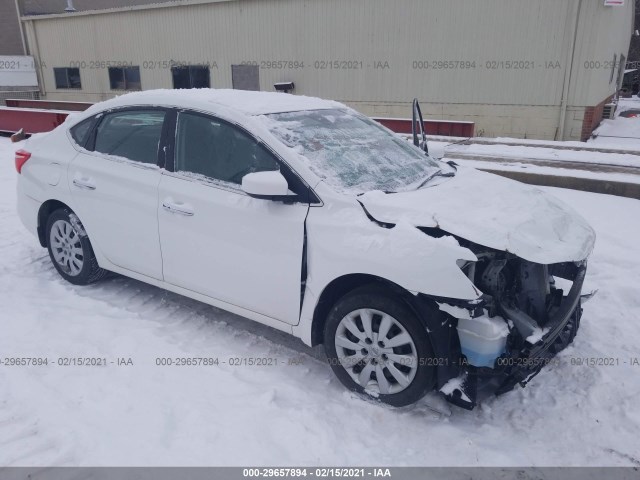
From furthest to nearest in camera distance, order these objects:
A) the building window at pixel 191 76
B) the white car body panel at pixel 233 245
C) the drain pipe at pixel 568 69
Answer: the building window at pixel 191 76, the drain pipe at pixel 568 69, the white car body panel at pixel 233 245

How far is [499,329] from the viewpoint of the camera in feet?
8.92

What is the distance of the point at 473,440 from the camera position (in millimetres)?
2799

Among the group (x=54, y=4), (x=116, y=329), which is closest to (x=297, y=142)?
(x=116, y=329)

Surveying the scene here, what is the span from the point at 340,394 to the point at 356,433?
0.35 meters

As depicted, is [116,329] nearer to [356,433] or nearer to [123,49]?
[356,433]

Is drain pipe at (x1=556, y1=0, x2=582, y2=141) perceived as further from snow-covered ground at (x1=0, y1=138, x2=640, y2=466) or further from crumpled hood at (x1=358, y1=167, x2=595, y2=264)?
crumpled hood at (x1=358, y1=167, x2=595, y2=264)

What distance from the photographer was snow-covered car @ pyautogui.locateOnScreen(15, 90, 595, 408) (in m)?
2.77

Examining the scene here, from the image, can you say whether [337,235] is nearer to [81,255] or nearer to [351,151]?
[351,151]

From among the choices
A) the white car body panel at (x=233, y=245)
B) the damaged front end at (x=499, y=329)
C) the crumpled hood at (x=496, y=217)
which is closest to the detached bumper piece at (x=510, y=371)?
the damaged front end at (x=499, y=329)

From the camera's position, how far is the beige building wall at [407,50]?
12477 millimetres

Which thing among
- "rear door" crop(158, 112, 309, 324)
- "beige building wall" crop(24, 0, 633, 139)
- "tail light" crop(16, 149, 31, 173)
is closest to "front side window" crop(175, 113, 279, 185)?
"rear door" crop(158, 112, 309, 324)

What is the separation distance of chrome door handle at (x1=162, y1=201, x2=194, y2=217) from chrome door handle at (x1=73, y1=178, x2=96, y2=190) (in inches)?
33.4

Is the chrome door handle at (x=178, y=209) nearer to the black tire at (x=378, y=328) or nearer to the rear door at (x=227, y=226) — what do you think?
the rear door at (x=227, y=226)

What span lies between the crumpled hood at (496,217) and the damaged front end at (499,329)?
0.13 meters
